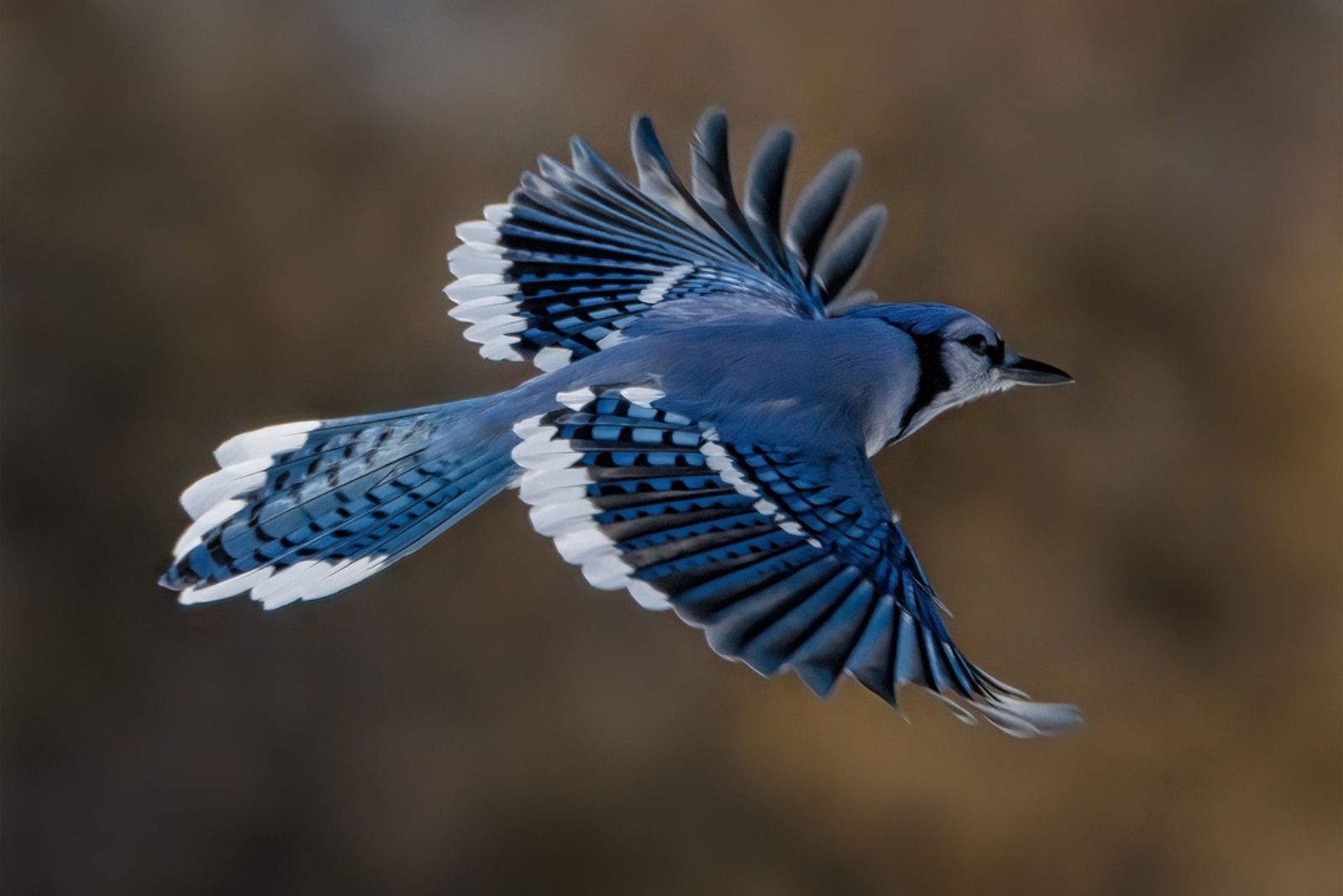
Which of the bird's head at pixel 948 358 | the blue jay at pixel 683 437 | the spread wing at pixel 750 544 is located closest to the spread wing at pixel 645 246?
the blue jay at pixel 683 437

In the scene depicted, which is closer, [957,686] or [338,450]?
[957,686]

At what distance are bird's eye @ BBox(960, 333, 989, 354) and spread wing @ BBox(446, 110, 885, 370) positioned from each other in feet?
0.86

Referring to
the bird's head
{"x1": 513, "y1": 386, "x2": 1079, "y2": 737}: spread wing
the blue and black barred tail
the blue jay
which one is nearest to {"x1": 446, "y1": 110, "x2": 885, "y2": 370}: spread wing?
the blue jay

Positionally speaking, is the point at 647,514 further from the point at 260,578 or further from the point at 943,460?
the point at 943,460

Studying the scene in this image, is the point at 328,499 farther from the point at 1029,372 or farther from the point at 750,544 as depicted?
the point at 1029,372

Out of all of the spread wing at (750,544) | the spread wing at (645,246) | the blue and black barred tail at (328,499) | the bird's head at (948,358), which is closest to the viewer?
the spread wing at (750,544)

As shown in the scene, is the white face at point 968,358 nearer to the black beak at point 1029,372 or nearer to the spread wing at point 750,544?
the black beak at point 1029,372

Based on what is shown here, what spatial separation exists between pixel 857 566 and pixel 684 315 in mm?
569

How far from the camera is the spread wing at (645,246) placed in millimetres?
1971

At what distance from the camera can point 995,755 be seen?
11.1 feet

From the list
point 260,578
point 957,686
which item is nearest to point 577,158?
point 260,578

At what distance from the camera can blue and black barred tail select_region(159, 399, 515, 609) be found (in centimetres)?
152

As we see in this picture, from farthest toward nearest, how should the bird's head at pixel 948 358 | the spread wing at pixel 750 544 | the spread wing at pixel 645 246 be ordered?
the spread wing at pixel 645 246, the bird's head at pixel 948 358, the spread wing at pixel 750 544

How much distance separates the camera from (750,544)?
139 cm
